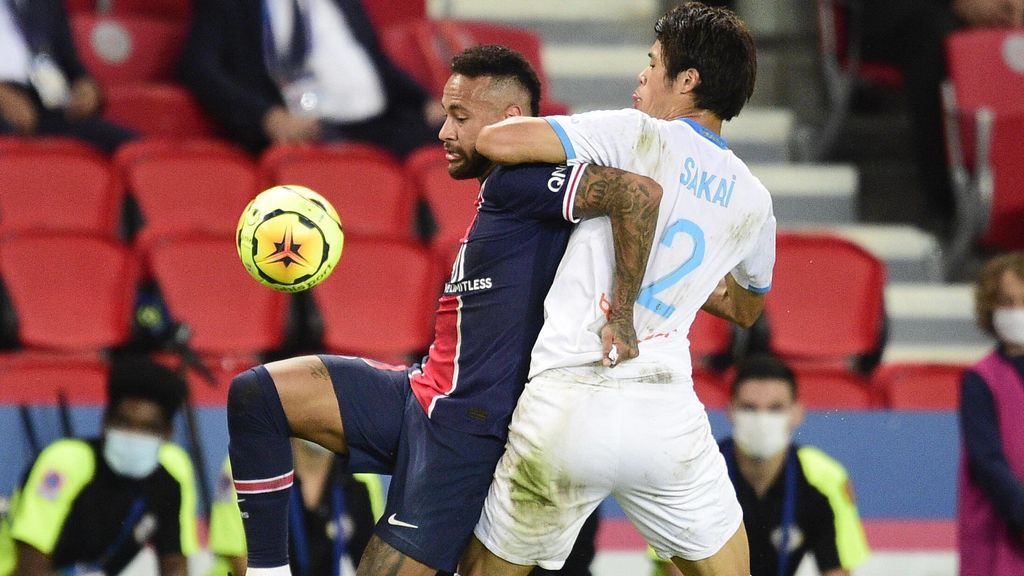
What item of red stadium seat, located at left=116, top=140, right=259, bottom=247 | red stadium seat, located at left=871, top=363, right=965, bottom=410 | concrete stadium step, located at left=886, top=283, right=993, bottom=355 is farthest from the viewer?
concrete stadium step, located at left=886, top=283, right=993, bottom=355

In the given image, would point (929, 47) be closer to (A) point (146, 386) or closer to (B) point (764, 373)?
(B) point (764, 373)

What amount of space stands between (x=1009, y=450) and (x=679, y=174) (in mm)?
2190

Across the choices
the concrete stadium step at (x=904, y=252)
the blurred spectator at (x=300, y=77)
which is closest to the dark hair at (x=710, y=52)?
the blurred spectator at (x=300, y=77)

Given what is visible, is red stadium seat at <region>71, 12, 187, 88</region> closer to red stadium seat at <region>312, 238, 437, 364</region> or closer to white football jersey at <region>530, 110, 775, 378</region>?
red stadium seat at <region>312, 238, 437, 364</region>

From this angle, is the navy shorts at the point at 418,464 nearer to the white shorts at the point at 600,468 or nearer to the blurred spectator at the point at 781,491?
the white shorts at the point at 600,468

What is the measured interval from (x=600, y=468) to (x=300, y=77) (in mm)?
4365

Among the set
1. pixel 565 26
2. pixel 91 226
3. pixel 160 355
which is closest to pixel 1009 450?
Answer: pixel 160 355

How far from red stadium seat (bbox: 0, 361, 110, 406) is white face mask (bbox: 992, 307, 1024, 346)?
123 inches

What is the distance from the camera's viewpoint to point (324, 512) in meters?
5.21

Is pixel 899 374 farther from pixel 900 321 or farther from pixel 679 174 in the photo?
pixel 679 174

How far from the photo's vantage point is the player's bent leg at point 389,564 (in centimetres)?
351

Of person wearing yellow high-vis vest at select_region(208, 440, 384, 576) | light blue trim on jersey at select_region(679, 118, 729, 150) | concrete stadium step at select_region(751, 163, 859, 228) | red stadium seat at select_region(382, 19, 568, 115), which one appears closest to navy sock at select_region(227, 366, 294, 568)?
light blue trim on jersey at select_region(679, 118, 729, 150)

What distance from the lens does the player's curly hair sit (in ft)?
17.2

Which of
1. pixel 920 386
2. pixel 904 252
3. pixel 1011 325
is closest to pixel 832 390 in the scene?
A: pixel 920 386
